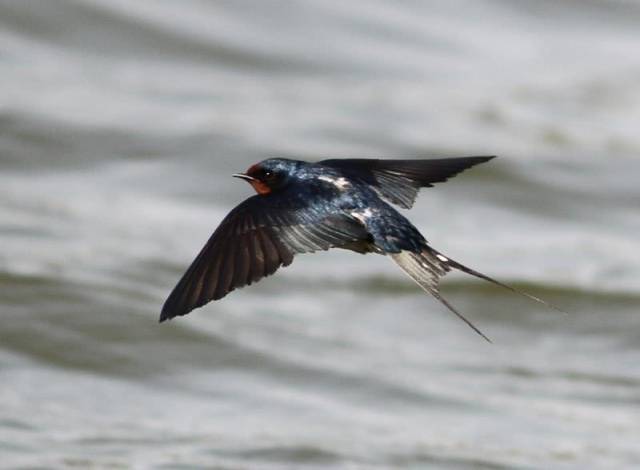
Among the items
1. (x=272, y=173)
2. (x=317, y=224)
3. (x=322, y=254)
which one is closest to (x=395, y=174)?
(x=272, y=173)

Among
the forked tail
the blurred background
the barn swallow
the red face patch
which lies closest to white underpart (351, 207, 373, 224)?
the barn swallow

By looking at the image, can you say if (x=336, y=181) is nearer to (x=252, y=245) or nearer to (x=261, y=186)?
(x=261, y=186)

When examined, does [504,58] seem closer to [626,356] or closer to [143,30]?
[143,30]

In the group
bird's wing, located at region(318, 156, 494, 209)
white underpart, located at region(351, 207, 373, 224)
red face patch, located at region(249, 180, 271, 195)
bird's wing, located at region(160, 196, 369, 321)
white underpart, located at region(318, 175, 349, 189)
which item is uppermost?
bird's wing, located at region(318, 156, 494, 209)

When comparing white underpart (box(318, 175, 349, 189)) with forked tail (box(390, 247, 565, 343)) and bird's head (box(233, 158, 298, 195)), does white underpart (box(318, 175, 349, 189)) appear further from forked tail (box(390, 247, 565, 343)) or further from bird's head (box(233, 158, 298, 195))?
forked tail (box(390, 247, 565, 343))

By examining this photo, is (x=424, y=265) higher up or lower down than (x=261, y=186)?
lower down

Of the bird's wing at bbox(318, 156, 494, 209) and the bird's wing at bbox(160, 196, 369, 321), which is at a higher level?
the bird's wing at bbox(318, 156, 494, 209)

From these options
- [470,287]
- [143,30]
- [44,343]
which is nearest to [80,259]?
[44,343]
